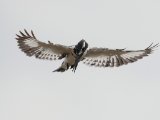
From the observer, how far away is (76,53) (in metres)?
50.4

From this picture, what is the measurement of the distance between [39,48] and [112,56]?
92.1 inches

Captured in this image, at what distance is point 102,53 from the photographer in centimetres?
5156

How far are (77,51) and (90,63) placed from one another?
4.85ft

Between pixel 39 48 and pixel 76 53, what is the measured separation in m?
1.51

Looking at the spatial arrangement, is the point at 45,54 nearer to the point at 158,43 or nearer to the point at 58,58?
the point at 58,58

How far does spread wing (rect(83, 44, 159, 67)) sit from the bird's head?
0.90m

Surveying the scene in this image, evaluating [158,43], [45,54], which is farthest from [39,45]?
[158,43]

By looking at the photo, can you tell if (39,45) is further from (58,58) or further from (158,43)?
(158,43)

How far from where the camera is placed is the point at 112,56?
5188 centimetres

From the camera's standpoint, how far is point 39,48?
51.4 m

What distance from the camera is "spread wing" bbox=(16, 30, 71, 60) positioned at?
167 feet

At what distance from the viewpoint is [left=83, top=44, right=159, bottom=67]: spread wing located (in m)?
51.4

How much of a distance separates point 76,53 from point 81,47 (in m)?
0.30

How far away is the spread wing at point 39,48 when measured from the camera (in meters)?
50.8
